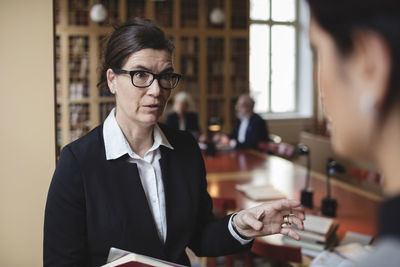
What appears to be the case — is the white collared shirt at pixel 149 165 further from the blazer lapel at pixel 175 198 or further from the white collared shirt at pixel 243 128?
the white collared shirt at pixel 243 128

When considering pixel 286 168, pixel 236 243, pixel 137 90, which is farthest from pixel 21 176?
pixel 286 168

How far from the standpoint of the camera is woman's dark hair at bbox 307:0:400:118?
17.7 inches

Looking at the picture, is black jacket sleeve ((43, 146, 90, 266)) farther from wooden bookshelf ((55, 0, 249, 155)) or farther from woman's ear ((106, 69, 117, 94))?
wooden bookshelf ((55, 0, 249, 155))

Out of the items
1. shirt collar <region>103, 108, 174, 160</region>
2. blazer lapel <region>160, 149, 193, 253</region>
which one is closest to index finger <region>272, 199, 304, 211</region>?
blazer lapel <region>160, 149, 193, 253</region>

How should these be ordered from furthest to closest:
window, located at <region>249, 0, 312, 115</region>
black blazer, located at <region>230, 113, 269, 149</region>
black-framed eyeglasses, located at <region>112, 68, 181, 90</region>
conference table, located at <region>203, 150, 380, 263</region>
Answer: window, located at <region>249, 0, 312, 115</region> → black blazer, located at <region>230, 113, 269, 149</region> → conference table, located at <region>203, 150, 380, 263</region> → black-framed eyeglasses, located at <region>112, 68, 181, 90</region>

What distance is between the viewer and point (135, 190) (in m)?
1.54

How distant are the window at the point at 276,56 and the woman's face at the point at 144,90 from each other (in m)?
8.74

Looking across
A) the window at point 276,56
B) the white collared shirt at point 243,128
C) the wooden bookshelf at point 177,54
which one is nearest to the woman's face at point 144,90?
the white collared shirt at point 243,128

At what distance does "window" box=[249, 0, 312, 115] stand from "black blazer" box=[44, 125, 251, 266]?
8.73 meters

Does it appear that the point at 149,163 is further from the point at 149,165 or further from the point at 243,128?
the point at 243,128

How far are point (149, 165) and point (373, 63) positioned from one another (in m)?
1.23

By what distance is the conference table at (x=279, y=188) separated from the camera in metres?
2.36

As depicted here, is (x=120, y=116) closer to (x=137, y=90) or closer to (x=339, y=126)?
(x=137, y=90)

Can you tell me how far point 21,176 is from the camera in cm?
176
